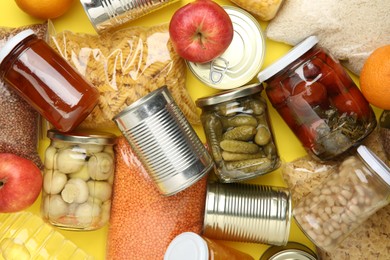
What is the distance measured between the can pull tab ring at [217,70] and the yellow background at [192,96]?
0.27ft

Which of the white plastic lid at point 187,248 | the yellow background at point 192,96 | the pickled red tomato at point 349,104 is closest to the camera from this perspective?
the white plastic lid at point 187,248

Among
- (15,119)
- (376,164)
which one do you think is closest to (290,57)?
(376,164)

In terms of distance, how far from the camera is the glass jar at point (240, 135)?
1420 millimetres

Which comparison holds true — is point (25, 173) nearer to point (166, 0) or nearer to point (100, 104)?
point (100, 104)

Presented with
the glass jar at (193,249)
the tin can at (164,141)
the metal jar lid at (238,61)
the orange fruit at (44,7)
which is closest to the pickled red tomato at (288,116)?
the metal jar lid at (238,61)

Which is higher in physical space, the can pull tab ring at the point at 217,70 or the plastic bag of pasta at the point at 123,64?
the plastic bag of pasta at the point at 123,64

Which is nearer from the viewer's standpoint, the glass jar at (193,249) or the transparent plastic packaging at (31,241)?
the glass jar at (193,249)

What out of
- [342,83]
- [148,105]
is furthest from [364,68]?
[148,105]

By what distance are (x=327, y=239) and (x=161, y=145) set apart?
0.42 meters

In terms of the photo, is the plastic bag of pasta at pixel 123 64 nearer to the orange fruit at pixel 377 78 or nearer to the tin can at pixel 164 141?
the tin can at pixel 164 141

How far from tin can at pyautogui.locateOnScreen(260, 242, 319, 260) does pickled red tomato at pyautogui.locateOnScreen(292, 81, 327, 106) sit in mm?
349

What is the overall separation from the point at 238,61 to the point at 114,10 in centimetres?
31

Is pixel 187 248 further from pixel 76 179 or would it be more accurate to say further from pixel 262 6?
pixel 262 6

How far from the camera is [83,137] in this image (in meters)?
1.42
